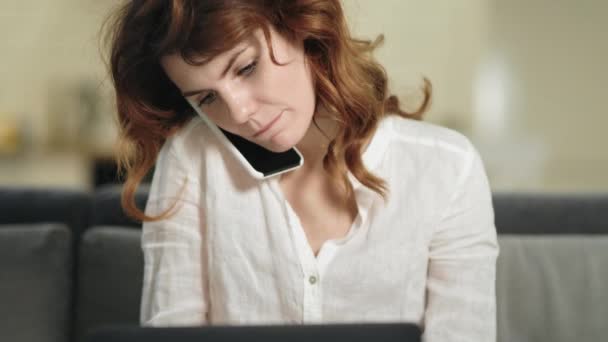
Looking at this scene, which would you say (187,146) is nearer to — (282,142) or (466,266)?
(282,142)

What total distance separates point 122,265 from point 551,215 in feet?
3.03

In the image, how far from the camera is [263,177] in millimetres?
1119

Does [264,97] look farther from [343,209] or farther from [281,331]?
[281,331]

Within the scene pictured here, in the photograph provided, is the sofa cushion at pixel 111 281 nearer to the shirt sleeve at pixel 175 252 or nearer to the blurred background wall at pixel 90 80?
the shirt sleeve at pixel 175 252

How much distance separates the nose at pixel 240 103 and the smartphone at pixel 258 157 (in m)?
0.15

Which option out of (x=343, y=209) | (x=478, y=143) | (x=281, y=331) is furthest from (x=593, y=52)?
(x=281, y=331)

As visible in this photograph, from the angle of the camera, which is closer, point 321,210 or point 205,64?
point 205,64

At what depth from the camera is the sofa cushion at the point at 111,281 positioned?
4.94 feet

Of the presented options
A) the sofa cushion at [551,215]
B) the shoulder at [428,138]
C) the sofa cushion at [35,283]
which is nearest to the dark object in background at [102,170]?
the sofa cushion at [35,283]

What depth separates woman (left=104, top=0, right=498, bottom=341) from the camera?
1.07 m

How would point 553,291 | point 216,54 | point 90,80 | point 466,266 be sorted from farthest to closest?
point 90,80 → point 553,291 → point 466,266 → point 216,54

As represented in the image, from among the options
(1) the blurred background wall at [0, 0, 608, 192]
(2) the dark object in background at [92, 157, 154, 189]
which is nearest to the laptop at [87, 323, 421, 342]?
(1) the blurred background wall at [0, 0, 608, 192]

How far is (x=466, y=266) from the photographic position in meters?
1.09

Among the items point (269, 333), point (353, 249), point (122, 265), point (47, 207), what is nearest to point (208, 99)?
point (353, 249)
